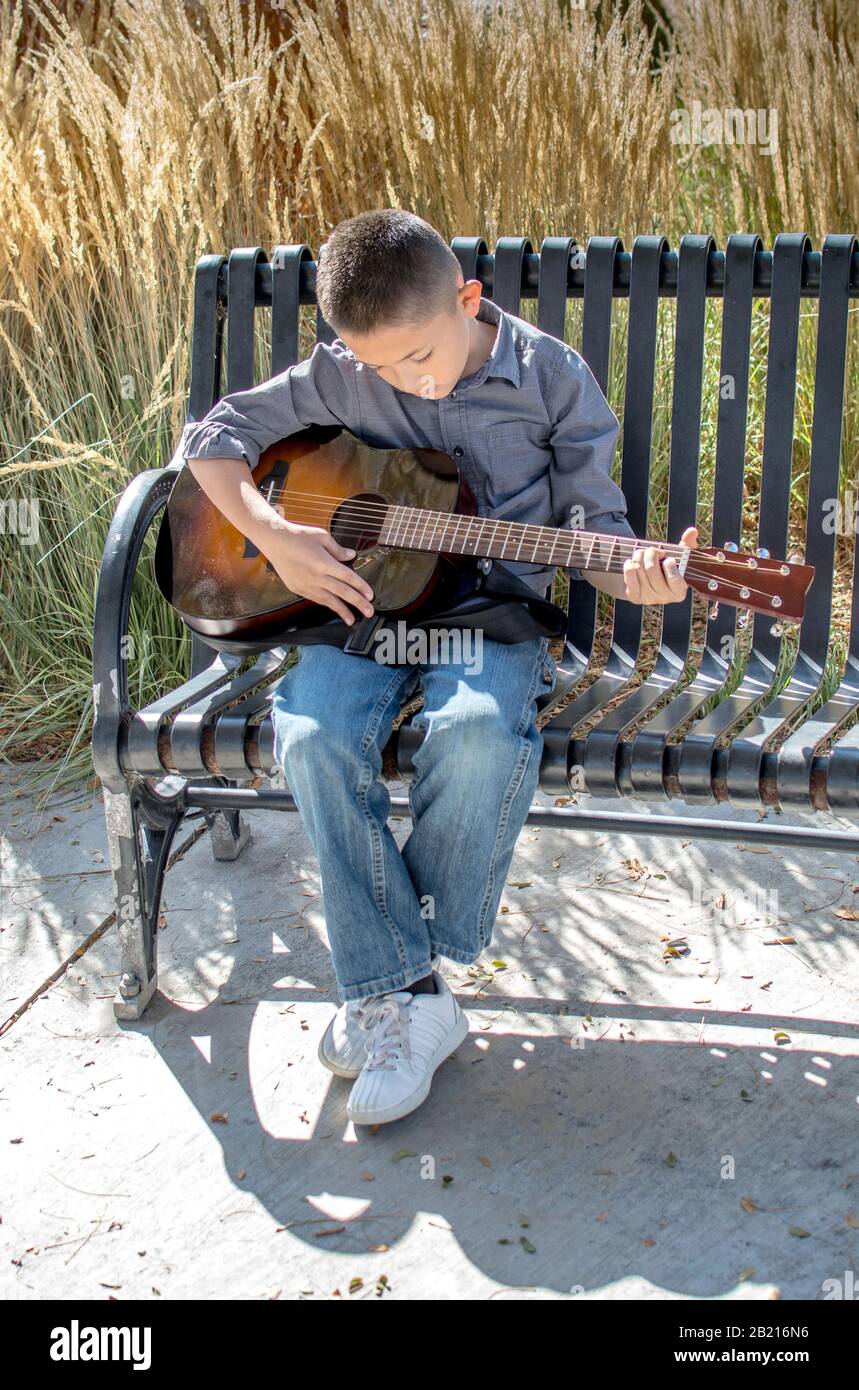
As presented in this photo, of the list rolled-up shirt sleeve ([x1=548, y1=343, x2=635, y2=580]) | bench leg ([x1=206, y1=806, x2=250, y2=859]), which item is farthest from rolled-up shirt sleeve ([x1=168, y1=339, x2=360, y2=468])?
bench leg ([x1=206, y1=806, x2=250, y2=859])

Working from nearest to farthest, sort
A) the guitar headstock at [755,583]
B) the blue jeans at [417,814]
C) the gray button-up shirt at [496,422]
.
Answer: the guitar headstock at [755,583], the blue jeans at [417,814], the gray button-up shirt at [496,422]

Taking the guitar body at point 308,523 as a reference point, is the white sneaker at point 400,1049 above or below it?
below

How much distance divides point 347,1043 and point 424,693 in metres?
0.57

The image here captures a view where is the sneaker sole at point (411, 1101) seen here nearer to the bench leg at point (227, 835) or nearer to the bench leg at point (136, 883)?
the bench leg at point (136, 883)

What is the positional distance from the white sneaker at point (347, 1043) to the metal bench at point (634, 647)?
1.16ft

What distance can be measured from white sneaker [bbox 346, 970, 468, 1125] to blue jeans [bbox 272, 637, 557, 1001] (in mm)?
51

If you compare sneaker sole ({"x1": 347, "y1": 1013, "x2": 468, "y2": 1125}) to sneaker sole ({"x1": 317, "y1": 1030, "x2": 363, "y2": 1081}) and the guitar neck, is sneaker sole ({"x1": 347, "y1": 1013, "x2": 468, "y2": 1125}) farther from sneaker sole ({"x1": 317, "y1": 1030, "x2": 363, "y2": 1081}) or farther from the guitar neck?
the guitar neck

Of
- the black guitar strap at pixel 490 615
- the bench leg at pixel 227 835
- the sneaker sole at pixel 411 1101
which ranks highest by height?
the black guitar strap at pixel 490 615

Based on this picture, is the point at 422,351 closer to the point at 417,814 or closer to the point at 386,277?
the point at 386,277

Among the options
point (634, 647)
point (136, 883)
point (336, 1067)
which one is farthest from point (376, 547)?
point (336, 1067)

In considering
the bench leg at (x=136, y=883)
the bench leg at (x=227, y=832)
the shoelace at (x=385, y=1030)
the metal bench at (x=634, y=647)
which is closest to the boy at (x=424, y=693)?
the shoelace at (x=385, y=1030)

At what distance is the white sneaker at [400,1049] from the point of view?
2.01 meters

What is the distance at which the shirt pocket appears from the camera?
2256 millimetres
